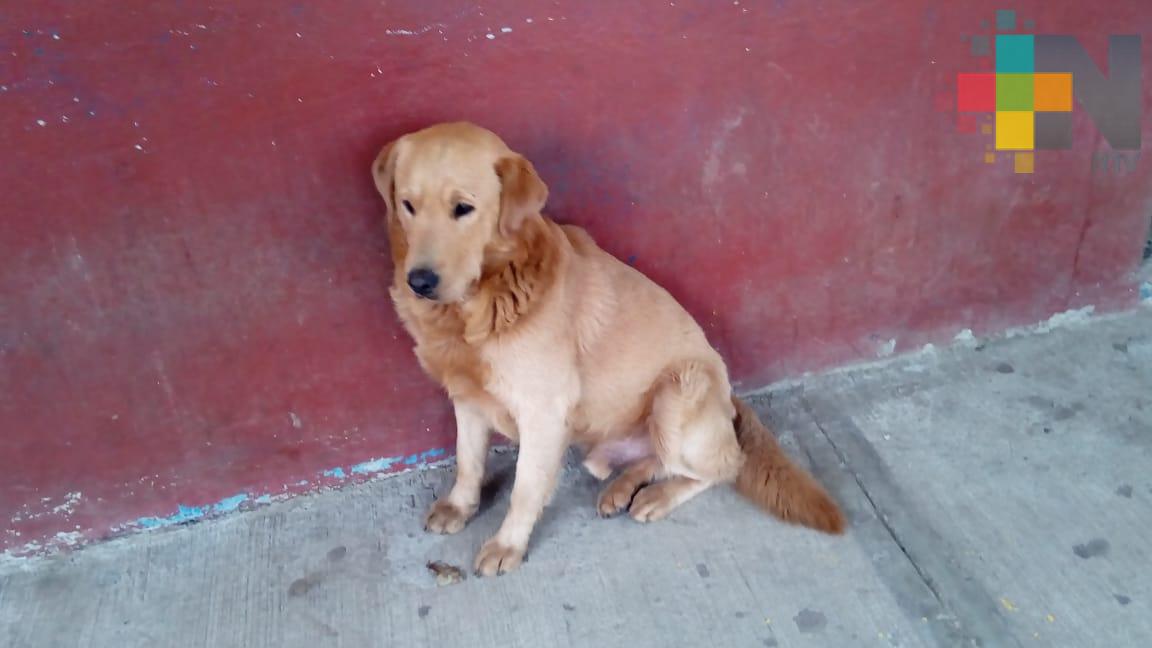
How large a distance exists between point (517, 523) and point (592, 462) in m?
0.40

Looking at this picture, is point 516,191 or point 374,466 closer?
point 516,191

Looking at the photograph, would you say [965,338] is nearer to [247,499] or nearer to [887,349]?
[887,349]

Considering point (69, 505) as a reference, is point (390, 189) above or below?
above

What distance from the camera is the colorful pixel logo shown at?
270 centimetres

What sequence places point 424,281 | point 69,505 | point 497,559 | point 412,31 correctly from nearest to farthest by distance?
point 424,281, point 412,31, point 497,559, point 69,505

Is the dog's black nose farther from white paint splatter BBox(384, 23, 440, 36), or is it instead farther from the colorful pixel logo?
the colorful pixel logo

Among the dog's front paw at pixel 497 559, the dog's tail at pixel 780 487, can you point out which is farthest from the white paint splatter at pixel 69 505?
the dog's tail at pixel 780 487

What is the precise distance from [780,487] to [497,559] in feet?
2.90

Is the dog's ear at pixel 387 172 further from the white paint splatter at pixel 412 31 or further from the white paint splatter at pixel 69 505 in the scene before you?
the white paint splatter at pixel 69 505

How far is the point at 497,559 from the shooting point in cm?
245

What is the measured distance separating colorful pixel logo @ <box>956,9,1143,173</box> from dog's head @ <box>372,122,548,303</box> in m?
1.66

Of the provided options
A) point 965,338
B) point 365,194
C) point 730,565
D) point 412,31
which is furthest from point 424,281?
point 965,338

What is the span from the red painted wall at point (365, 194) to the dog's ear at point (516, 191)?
1.25 feet

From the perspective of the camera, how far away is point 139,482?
2604 millimetres
